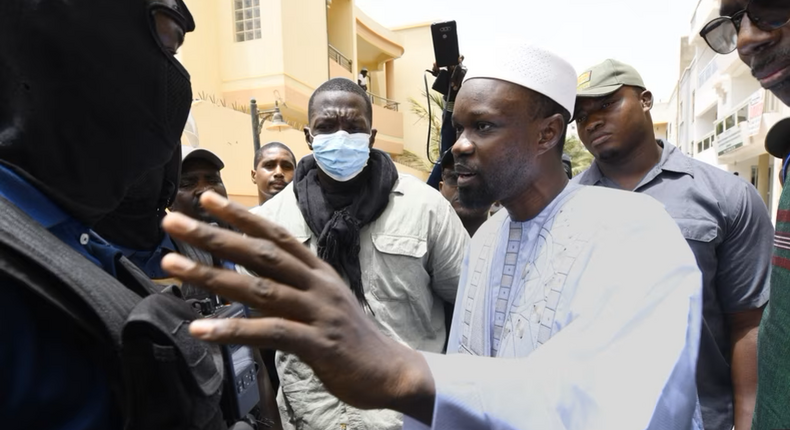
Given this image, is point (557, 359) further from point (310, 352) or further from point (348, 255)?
point (348, 255)

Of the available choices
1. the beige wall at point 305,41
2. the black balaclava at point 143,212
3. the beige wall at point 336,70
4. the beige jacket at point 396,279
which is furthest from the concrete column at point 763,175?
the black balaclava at point 143,212

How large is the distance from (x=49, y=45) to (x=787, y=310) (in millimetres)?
2012

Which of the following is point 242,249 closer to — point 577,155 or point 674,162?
point 674,162

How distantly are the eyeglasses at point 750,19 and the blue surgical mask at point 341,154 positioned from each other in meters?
1.69

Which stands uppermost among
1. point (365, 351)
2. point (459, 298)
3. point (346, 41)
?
point (346, 41)

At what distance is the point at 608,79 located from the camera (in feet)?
8.89

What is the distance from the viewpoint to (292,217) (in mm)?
2566

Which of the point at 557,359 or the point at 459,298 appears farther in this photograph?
the point at 459,298

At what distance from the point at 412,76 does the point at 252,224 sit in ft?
93.3

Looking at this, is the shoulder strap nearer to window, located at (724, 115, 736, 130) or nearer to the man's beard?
the man's beard

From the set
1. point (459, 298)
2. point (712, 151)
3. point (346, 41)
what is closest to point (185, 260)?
point (459, 298)

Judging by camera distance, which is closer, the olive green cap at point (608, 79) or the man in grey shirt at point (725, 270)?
the man in grey shirt at point (725, 270)

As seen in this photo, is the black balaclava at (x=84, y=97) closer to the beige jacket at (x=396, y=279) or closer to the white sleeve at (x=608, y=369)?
the white sleeve at (x=608, y=369)

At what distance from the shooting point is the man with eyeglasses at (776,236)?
4.55ft
